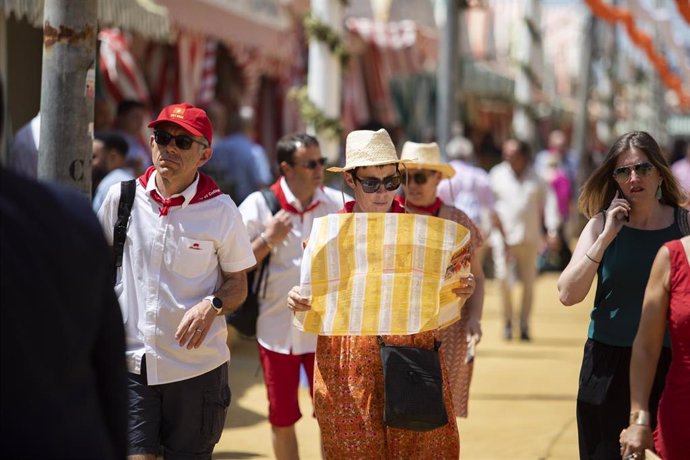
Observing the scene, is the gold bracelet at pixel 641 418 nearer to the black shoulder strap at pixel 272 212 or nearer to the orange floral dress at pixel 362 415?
the orange floral dress at pixel 362 415

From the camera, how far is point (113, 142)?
860 centimetres

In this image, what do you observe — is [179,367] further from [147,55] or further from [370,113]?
[370,113]

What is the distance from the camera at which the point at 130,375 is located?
5105 mm

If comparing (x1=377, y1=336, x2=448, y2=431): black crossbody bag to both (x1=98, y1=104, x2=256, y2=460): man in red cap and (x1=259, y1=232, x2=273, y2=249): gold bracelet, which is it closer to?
(x1=98, y1=104, x2=256, y2=460): man in red cap

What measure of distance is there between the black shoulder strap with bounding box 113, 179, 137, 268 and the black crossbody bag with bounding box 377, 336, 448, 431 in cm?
116

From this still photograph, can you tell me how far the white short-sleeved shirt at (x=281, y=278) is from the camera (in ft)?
21.6

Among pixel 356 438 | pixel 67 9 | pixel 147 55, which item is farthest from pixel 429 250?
Result: pixel 147 55

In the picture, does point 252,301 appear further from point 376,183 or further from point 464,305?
point 376,183

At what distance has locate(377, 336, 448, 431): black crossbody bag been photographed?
493 cm

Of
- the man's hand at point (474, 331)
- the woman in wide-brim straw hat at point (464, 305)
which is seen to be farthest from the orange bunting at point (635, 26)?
the man's hand at point (474, 331)

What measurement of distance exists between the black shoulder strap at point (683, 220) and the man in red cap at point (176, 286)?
1805 millimetres

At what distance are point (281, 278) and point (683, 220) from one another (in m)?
2.31

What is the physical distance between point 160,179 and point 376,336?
1.11 m

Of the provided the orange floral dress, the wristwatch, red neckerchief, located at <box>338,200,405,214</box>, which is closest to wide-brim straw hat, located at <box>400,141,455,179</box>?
red neckerchief, located at <box>338,200,405,214</box>
